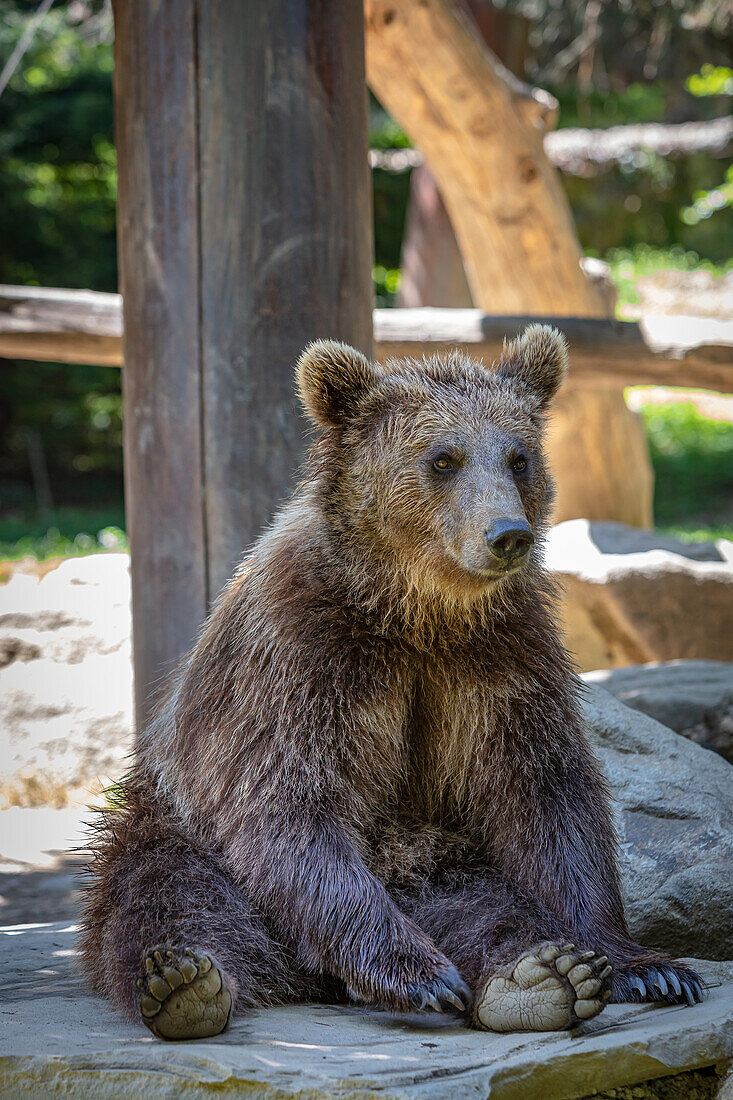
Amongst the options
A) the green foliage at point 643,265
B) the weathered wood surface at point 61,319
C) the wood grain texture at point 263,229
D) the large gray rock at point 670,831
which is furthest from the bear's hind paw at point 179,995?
the green foliage at point 643,265

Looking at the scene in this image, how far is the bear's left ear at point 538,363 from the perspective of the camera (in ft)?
13.1

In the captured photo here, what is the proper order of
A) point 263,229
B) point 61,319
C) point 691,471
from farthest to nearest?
1. point 691,471
2. point 61,319
3. point 263,229

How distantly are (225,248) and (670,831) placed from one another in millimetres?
2909

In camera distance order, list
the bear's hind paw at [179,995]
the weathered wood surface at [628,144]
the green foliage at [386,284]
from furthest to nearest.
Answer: the weathered wood surface at [628,144], the green foliage at [386,284], the bear's hind paw at [179,995]

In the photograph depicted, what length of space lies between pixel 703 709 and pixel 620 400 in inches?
195

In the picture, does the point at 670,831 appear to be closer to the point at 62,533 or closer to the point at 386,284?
the point at 62,533

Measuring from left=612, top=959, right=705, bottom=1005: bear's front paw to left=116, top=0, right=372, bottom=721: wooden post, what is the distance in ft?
7.92

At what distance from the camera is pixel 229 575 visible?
4.94 meters

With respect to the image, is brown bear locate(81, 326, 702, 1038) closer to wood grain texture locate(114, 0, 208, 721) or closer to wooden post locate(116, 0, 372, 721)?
wooden post locate(116, 0, 372, 721)

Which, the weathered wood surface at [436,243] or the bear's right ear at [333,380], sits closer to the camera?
the bear's right ear at [333,380]

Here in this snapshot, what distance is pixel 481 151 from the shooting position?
896 centimetres

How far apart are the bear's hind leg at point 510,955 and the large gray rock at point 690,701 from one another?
205cm

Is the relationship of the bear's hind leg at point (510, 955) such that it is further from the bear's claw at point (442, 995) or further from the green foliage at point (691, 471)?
the green foliage at point (691, 471)

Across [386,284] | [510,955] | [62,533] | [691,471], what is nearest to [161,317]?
[510,955]
